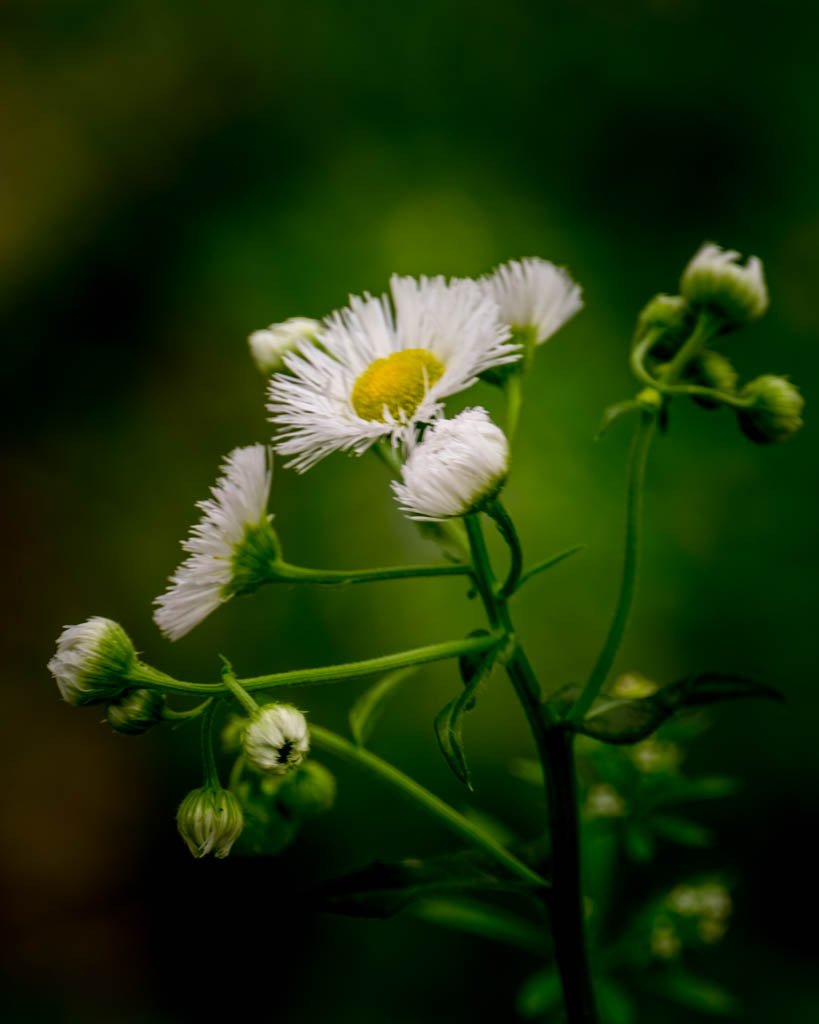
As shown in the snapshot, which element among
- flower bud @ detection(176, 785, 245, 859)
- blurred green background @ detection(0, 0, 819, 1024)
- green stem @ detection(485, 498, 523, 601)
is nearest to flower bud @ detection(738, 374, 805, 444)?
green stem @ detection(485, 498, 523, 601)

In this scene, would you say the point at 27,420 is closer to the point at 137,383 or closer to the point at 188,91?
the point at 137,383

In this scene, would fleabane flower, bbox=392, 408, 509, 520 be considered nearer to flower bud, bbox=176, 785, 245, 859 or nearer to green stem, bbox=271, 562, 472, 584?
green stem, bbox=271, 562, 472, 584

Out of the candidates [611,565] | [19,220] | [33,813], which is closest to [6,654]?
[33,813]

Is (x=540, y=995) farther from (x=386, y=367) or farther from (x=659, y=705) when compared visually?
(x=386, y=367)

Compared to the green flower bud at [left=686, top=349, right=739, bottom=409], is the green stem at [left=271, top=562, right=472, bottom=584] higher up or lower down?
lower down

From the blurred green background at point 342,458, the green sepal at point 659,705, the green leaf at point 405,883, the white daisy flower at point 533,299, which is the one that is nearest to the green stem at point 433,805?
the green leaf at point 405,883

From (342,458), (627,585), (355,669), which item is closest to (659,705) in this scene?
(627,585)

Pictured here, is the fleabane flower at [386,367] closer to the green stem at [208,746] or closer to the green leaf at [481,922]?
the green stem at [208,746]
